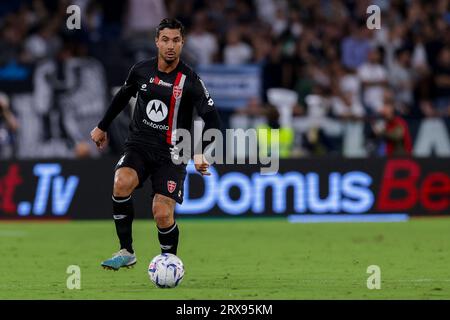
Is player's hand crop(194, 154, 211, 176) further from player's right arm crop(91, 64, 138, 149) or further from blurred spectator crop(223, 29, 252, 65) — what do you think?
blurred spectator crop(223, 29, 252, 65)

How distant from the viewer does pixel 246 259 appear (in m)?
13.6

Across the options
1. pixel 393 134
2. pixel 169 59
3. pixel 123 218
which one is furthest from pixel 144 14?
pixel 169 59

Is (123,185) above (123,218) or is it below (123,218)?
above

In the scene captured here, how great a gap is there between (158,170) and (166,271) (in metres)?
0.99

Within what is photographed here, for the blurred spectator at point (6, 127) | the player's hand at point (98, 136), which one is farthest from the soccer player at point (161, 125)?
the blurred spectator at point (6, 127)

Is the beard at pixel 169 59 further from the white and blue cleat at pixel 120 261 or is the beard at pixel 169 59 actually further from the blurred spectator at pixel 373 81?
the blurred spectator at pixel 373 81

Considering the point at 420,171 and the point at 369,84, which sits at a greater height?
the point at 369,84

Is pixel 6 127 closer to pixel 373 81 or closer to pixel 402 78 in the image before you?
pixel 373 81

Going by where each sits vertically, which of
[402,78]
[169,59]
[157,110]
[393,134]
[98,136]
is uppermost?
[402,78]

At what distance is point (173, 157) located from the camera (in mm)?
10906

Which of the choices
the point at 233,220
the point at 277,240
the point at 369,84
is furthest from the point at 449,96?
the point at 277,240

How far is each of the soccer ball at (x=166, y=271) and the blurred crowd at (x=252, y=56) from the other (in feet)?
31.4
